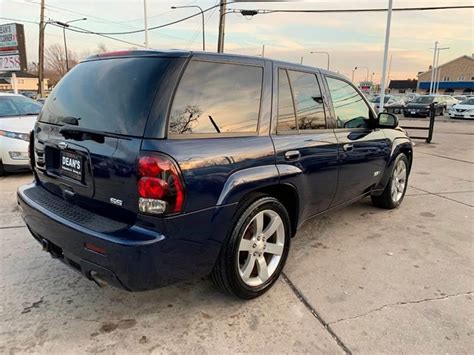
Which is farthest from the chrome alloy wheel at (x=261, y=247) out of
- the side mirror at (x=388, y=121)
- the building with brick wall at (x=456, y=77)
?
the building with brick wall at (x=456, y=77)

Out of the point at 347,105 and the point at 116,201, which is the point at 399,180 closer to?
the point at 347,105

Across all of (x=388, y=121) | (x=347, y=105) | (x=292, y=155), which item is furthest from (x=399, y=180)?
(x=292, y=155)

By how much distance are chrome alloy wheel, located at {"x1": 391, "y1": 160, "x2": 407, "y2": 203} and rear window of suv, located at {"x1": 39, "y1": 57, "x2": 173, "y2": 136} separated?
3794 millimetres

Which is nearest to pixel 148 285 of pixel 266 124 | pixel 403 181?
pixel 266 124

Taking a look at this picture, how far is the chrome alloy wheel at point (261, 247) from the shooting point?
281 centimetres

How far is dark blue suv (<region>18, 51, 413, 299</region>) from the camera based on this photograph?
2182 millimetres

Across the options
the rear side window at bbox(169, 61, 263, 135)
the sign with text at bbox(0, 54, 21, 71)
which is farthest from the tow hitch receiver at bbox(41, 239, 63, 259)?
the sign with text at bbox(0, 54, 21, 71)

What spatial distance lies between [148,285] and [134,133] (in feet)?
3.03

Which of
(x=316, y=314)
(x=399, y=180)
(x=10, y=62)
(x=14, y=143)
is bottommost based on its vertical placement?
(x=316, y=314)

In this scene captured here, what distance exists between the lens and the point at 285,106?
3086 millimetres

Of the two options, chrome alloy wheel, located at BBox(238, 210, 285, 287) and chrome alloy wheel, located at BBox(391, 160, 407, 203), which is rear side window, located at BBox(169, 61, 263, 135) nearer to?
chrome alloy wheel, located at BBox(238, 210, 285, 287)

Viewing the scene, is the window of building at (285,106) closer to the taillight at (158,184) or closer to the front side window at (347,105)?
the front side window at (347,105)

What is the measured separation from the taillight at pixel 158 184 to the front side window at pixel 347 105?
220 cm

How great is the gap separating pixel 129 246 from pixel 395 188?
414 centimetres
